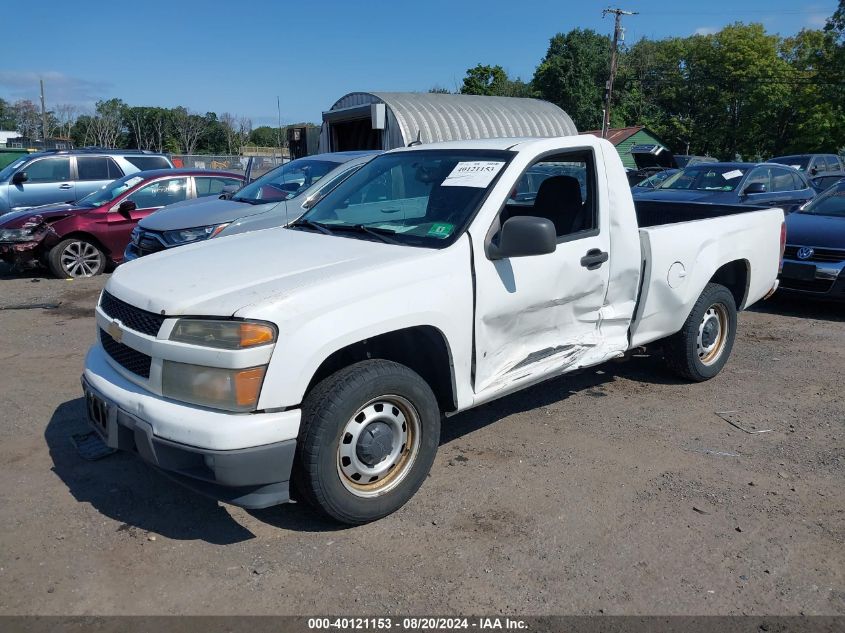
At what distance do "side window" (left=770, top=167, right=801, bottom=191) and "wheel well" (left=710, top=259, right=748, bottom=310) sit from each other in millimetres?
6586

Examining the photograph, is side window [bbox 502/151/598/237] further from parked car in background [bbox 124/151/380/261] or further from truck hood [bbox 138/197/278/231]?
truck hood [bbox 138/197/278/231]

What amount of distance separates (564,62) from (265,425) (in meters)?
52.0

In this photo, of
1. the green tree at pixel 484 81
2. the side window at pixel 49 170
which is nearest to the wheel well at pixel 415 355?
the side window at pixel 49 170

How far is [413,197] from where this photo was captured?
13.6 ft

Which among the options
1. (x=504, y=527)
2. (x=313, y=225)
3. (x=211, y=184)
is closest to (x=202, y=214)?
(x=211, y=184)

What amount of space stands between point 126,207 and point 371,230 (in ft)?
23.8

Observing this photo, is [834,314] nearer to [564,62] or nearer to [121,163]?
[121,163]

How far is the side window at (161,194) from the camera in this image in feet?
33.7

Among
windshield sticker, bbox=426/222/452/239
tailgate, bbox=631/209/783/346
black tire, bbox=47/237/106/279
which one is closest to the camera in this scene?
windshield sticker, bbox=426/222/452/239

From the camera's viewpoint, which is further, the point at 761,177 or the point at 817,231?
the point at 761,177

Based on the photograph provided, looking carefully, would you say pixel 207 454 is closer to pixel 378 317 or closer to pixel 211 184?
pixel 378 317

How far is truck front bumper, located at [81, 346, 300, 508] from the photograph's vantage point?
2.90m

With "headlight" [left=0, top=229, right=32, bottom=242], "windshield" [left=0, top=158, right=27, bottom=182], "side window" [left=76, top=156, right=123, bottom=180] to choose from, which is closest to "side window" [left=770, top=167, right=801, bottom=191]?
"headlight" [left=0, top=229, right=32, bottom=242]

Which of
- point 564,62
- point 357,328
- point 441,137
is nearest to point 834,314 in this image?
point 357,328
